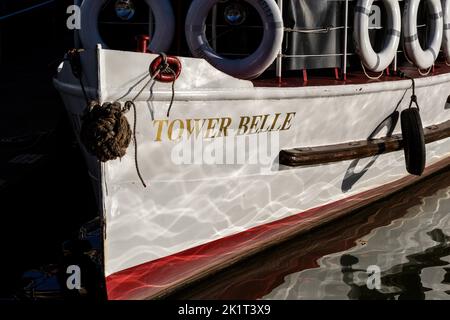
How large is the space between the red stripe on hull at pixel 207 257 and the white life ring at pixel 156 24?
6.09ft

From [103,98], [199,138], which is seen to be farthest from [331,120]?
[103,98]

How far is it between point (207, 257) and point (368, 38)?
2.66 meters

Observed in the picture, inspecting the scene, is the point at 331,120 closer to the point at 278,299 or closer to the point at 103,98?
the point at 278,299

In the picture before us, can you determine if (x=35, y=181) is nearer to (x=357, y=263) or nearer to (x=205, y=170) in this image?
(x=205, y=170)

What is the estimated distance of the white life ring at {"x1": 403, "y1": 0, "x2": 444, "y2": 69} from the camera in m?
7.14

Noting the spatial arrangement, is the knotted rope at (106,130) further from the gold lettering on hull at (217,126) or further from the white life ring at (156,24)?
the white life ring at (156,24)

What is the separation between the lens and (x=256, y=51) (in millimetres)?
5848

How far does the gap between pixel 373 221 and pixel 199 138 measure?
2830 millimetres

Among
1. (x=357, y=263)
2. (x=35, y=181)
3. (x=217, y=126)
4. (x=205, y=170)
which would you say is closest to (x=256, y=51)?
(x=217, y=126)

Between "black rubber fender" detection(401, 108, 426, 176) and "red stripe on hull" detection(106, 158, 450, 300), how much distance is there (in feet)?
2.29

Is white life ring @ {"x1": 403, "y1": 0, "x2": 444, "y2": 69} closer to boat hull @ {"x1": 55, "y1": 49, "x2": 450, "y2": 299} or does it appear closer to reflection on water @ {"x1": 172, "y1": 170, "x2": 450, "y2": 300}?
boat hull @ {"x1": 55, "y1": 49, "x2": 450, "y2": 299}

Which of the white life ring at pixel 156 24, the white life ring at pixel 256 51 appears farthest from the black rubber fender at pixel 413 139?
the white life ring at pixel 156 24

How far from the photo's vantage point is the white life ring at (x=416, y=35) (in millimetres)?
7141

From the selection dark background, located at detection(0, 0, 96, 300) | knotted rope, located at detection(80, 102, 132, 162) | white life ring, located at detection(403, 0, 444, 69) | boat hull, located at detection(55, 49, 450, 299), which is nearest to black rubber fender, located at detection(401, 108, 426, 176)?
boat hull, located at detection(55, 49, 450, 299)
